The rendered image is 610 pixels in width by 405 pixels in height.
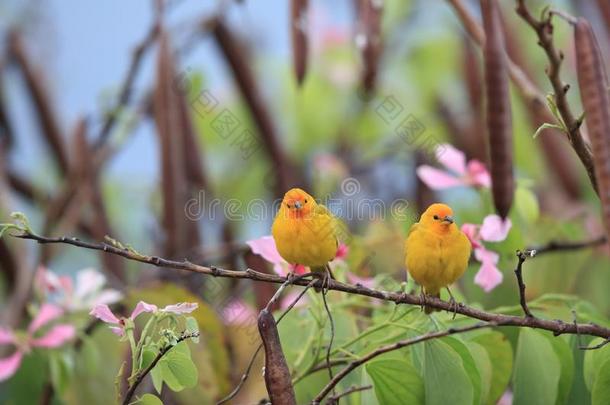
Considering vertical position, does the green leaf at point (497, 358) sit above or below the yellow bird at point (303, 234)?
below

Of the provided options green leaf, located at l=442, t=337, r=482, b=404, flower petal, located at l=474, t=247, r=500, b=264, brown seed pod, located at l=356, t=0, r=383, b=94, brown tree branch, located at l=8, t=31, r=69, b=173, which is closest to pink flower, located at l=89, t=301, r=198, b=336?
green leaf, located at l=442, t=337, r=482, b=404

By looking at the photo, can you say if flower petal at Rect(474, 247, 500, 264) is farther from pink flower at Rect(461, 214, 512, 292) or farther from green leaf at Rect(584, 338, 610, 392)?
green leaf at Rect(584, 338, 610, 392)

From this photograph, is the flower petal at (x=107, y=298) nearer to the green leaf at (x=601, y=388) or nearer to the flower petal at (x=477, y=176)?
the flower petal at (x=477, y=176)

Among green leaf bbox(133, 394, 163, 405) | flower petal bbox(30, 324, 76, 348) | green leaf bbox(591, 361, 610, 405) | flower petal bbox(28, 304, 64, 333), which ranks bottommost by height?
green leaf bbox(591, 361, 610, 405)

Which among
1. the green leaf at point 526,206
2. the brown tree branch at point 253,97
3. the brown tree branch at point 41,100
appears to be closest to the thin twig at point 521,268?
the green leaf at point 526,206

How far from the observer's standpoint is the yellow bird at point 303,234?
2.99 ft

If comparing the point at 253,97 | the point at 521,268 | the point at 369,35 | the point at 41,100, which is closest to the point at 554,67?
the point at 521,268

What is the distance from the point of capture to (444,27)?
279 centimetres

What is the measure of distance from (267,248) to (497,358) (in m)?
0.27

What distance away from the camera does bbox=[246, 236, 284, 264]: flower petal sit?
986 millimetres

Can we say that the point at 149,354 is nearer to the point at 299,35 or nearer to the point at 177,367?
the point at 177,367

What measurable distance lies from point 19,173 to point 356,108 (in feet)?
3.05

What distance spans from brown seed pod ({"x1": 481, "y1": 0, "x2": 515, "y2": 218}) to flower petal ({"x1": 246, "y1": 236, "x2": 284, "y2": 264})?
26 cm

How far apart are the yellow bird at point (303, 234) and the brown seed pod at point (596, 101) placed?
28 cm
